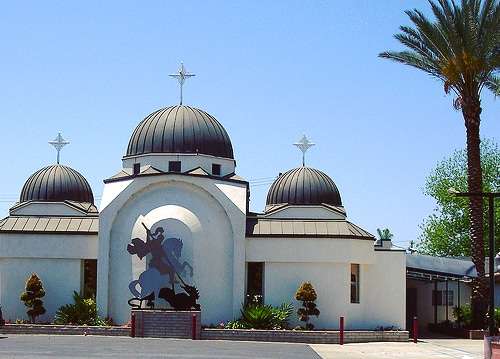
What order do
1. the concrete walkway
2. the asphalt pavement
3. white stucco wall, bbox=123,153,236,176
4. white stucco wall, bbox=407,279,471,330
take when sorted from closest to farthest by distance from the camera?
1. the asphalt pavement
2. the concrete walkway
3. white stucco wall, bbox=123,153,236,176
4. white stucco wall, bbox=407,279,471,330

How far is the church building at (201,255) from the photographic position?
1636 inches

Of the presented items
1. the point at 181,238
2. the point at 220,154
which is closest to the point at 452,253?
the point at 220,154

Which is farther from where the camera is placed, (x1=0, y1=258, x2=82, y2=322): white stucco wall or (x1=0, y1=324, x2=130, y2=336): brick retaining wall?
(x1=0, y1=258, x2=82, y2=322): white stucco wall

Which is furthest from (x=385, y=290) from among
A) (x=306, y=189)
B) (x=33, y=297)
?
(x=33, y=297)

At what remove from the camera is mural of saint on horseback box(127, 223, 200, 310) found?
40.6 m

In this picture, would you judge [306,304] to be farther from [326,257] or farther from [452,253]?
[452,253]

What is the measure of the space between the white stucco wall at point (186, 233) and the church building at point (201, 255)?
0.14ft

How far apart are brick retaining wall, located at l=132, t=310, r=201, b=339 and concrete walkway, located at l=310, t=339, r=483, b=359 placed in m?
5.37

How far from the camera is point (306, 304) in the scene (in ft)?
134

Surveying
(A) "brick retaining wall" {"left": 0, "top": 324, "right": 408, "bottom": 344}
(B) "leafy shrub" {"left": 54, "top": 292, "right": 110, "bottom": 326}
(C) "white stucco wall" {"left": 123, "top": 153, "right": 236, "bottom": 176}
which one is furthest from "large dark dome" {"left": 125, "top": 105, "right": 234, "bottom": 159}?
(A) "brick retaining wall" {"left": 0, "top": 324, "right": 408, "bottom": 344}

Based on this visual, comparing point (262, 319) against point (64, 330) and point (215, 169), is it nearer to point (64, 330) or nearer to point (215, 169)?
point (64, 330)

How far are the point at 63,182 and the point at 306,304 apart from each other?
17.1 metres

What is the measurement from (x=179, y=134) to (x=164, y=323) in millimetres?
10351

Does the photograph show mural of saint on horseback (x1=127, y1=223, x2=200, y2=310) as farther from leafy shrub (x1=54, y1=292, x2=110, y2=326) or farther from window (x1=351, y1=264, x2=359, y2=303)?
window (x1=351, y1=264, x2=359, y2=303)
